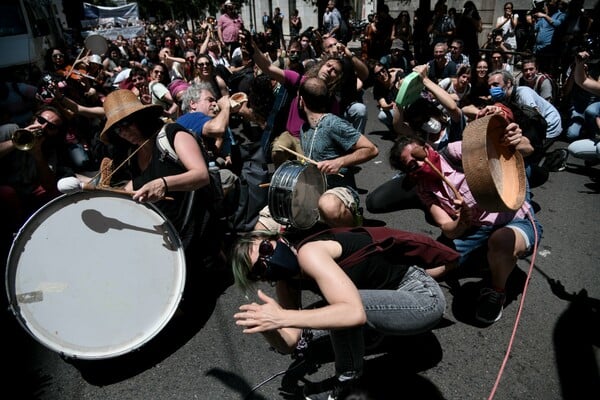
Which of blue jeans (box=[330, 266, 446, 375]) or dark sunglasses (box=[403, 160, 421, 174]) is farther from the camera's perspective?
dark sunglasses (box=[403, 160, 421, 174])

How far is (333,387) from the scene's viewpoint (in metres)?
2.32

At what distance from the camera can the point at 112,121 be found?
8.52ft

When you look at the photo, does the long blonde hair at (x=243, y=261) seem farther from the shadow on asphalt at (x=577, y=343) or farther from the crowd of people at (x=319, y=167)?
the shadow on asphalt at (x=577, y=343)

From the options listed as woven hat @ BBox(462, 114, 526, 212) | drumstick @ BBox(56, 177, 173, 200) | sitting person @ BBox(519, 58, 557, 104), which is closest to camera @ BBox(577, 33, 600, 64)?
sitting person @ BBox(519, 58, 557, 104)

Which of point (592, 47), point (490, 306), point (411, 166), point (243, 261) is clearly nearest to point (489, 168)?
point (411, 166)

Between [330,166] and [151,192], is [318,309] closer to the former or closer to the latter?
[151,192]

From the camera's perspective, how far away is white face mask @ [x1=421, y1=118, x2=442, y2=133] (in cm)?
443

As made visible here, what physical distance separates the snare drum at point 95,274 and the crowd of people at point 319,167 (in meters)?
0.24

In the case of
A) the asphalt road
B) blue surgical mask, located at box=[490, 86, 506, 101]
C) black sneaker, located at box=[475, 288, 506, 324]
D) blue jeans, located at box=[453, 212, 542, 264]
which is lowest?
the asphalt road

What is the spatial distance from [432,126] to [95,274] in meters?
3.61

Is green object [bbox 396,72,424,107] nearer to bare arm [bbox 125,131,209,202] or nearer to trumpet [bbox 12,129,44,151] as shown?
bare arm [bbox 125,131,209,202]

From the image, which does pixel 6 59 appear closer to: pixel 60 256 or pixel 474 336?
pixel 60 256

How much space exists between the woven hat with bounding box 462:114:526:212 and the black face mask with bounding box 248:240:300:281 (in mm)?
1029

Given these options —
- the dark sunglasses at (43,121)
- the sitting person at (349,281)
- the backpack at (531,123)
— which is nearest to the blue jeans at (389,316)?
the sitting person at (349,281)
